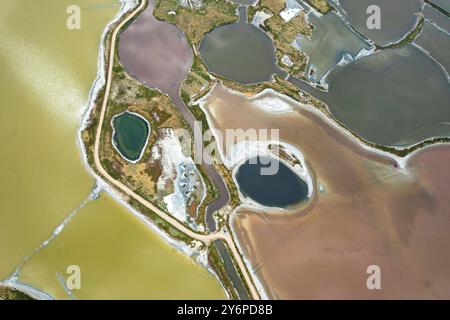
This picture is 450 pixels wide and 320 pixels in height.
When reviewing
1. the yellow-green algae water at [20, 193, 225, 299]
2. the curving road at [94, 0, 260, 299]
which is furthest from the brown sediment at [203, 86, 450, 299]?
the yellow-green algae water at [20, 193, 225, 299]

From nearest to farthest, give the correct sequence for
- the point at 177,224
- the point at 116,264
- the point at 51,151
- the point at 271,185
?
the point at 116,264
the point at 177,224
the point at 271,185
the point at 51,151

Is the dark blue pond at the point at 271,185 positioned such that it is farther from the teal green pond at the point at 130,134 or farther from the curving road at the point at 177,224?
the teal green pond at the point at 130,134

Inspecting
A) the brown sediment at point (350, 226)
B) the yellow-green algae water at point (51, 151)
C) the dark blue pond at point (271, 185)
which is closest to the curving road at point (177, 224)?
the brown sediment at point (350, 226)

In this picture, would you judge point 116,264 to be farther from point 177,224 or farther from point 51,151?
point 51,151

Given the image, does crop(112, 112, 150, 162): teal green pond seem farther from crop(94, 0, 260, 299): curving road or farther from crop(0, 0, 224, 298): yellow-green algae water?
crop(0, 0, 224, 298): yellow-green algae water

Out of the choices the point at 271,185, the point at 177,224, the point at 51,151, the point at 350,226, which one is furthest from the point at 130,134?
the point at 350,226

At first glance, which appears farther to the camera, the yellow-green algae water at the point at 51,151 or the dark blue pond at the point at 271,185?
the dark blue pond at the point at 271,185
